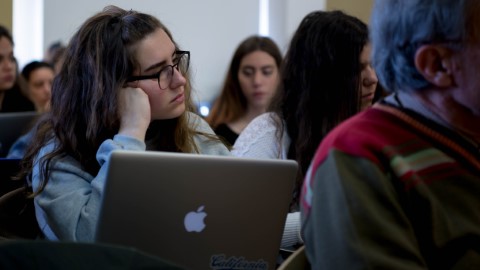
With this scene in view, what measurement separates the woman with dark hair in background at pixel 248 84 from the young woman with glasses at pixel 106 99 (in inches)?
67.0

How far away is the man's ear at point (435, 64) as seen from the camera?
1104 mm

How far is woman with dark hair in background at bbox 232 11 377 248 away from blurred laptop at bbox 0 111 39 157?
1.11 m

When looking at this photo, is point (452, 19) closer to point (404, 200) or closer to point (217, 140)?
point (404, 200)

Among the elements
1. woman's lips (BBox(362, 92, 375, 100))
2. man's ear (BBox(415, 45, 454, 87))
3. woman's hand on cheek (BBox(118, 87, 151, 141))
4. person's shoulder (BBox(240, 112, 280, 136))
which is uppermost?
man's ear (BBox(415, 45, 454, 87))

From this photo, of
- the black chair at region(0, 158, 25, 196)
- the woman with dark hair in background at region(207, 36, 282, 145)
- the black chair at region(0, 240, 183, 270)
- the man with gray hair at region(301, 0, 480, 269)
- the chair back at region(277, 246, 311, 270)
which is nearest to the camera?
the black chair at region(0, 240, 183, 270)

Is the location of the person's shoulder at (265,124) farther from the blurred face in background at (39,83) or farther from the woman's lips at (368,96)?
the blurred face in background at (39,83)

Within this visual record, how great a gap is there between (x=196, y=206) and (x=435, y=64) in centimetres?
48

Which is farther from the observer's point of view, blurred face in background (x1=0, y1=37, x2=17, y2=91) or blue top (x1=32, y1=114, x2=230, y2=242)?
blurred face in background (x1=0, y1=37, x2=17, y2=91)

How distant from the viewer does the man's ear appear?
110 cm

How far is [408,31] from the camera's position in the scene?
1107 mm

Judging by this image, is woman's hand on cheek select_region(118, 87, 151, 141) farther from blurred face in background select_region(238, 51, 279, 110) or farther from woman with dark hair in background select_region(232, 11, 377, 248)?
blurred face in background select_region(238, 51, 279, 110)

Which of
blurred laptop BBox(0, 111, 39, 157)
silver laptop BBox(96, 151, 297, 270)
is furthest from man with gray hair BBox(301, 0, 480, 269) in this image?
blurred laptop BBox(0, 111, 39, 157)

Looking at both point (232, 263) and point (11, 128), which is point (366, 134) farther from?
point (11, 128)

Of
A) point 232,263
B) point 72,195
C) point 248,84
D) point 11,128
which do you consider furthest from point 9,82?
point 232,263
